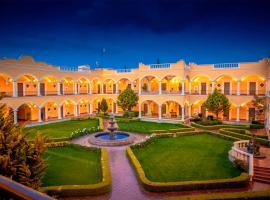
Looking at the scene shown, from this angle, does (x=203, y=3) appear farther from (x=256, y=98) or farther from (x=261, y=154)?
(x=261, y=154)

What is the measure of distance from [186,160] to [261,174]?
4494 mm

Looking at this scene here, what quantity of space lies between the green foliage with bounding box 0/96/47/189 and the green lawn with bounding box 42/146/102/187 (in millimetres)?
967

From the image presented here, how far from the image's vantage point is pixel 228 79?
3127cm

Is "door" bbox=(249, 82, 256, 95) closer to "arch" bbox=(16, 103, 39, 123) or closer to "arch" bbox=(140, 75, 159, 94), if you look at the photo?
"arch" bbox=(140, 75, 159, 94)

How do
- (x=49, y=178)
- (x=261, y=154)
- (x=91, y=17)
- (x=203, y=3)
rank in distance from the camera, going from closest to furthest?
1. (x=49, y=178)
2. (x=261, y=154)
3. (x=203, y=3)
4. (x=91, y=17)

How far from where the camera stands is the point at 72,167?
13.3 meters

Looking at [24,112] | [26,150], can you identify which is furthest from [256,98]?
[24,112]

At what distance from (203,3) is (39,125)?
2960 cm

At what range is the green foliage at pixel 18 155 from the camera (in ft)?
22.0

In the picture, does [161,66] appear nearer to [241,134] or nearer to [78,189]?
[241,134]

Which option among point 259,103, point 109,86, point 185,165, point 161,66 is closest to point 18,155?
point 185,165

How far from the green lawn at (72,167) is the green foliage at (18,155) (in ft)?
3.17

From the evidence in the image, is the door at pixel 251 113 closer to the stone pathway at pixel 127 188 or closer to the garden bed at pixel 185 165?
the garden bed at pixel 185 165

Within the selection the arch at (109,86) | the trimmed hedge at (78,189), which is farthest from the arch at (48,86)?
the trimmed hedge at (78,189)
